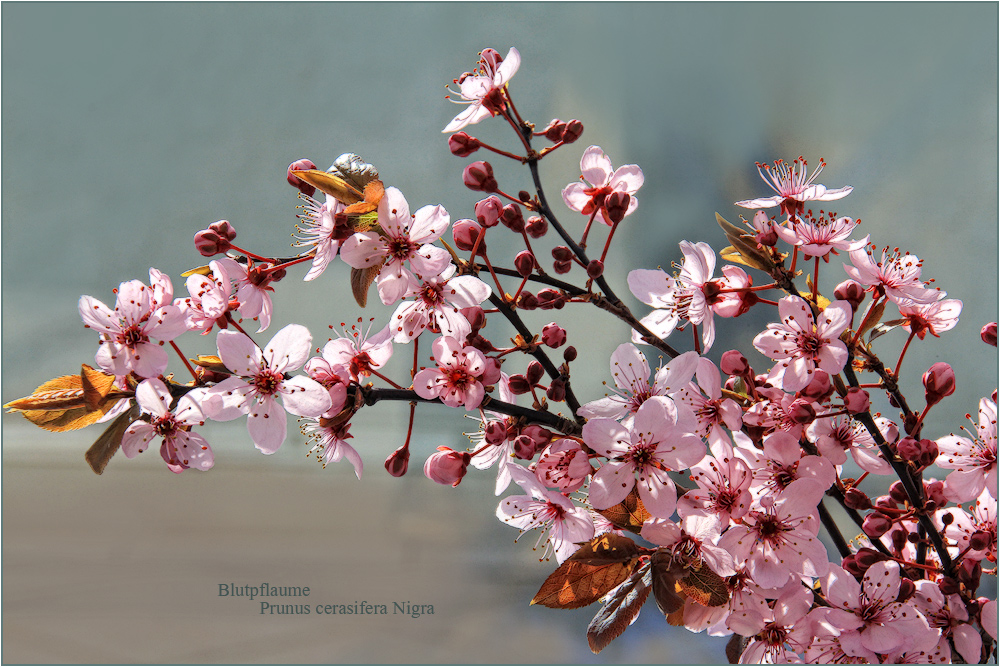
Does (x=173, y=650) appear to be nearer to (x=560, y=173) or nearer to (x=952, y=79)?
(x=560, y=173)

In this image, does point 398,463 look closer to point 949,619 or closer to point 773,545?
point 773,545

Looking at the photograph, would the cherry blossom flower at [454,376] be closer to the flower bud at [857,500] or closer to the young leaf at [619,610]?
the young leaf at [619,610]

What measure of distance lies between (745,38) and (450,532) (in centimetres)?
128

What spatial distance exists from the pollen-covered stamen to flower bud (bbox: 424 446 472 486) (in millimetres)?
97

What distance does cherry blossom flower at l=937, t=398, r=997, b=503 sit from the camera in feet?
1.37

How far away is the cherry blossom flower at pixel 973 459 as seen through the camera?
42 cm

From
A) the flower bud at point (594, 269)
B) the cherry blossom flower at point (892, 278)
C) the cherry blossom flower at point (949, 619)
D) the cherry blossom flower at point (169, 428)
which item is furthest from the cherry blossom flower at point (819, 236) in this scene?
the cherry blossom flower at point (169, 428)

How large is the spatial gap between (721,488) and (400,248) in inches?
9.1

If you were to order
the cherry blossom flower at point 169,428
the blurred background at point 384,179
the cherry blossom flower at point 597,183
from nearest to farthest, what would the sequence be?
the cherry blossom flower at point 169,428 < the cherry blossom flower at point 597,183 < the blurred background at point 384,179

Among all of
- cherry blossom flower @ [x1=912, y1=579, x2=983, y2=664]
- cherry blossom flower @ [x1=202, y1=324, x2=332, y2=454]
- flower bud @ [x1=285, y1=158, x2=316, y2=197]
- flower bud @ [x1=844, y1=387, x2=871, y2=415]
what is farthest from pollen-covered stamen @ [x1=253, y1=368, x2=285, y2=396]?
cherry blossom flower @ [x1=912, y1=579, x2=983, y2=664]

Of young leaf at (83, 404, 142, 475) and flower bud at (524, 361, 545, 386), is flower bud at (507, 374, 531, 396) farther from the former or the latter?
young leaf at (83, 404, 142, 475)

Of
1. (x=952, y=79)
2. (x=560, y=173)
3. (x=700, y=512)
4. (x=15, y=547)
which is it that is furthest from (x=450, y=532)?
(x=952, y=79)

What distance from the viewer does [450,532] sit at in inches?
59.7

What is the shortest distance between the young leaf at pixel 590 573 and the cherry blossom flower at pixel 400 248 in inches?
7.5
